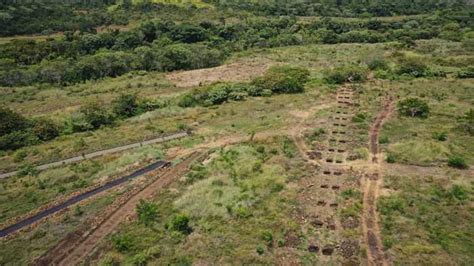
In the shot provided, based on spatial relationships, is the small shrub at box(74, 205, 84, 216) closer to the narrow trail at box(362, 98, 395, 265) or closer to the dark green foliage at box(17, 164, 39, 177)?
the dark green foliage at box(17, 164, 39, 177)

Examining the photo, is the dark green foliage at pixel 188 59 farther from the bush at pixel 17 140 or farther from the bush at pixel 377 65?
the bush at pixel 17 140

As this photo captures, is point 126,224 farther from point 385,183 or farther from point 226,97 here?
point 226,97

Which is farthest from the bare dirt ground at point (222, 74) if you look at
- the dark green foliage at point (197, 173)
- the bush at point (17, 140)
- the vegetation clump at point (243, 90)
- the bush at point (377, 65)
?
the dark green foliage at point (197, 173)

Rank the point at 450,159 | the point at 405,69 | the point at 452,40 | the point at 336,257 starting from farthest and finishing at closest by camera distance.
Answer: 1. the point at 452,40
2. the point at 405,69
3. the point at 450,159
4. the point at 336,257

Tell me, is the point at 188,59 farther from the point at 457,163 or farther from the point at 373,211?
the point at 373,211

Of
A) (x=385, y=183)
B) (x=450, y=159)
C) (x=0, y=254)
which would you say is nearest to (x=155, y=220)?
(x=0, y=254)

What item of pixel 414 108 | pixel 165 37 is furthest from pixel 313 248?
pixel 165 37
